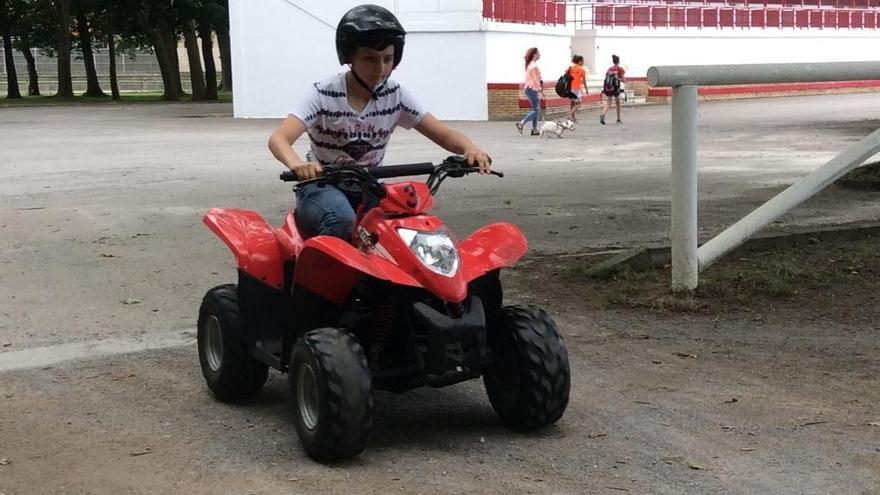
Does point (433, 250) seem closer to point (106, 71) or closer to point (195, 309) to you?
point (195, 309)

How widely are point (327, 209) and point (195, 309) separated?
300 cm

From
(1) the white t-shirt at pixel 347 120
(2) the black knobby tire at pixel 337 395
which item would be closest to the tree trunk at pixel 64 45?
(1) the white t-shirt at pixel 347 120

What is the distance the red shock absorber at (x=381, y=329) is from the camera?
Result: 4.62 meters

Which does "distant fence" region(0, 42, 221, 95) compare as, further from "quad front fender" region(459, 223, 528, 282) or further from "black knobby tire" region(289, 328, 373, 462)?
"black knobby tire" region(289, 328, 373, 462)

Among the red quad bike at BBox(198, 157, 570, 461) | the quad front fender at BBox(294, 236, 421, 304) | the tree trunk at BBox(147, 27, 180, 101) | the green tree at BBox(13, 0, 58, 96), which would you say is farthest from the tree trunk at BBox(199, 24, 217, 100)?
the quad front fender at BBox(294, 236, 421, 304)

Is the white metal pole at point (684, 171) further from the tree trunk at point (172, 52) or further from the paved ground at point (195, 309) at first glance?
the tree trunk at point (172, 52)

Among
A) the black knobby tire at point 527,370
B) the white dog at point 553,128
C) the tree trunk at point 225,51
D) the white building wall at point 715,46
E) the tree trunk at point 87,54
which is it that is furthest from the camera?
the tree trunk at point 87,54

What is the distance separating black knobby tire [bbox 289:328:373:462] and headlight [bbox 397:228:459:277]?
418mm

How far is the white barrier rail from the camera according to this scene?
7.14m

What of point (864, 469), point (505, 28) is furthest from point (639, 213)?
point (505, 28)

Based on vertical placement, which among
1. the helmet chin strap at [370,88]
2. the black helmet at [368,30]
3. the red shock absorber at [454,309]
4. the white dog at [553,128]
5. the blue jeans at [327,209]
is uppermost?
the black helmet at [368,30]

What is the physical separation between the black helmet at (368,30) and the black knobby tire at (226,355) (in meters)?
1.34

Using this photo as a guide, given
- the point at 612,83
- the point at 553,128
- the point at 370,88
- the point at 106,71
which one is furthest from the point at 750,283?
the point at 106,71

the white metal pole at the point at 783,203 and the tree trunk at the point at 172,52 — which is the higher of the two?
the tree trunk at the point at 172,52
